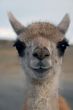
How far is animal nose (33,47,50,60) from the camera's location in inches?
136

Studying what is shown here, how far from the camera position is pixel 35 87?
3.75 m

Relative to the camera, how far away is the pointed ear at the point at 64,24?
12.9 feet

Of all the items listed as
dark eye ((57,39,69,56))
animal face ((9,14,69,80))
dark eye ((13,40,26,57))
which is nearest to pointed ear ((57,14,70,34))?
animal face ((9,14,69,80))

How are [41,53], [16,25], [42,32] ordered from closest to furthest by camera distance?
1. [41,53]
2. [42,32]
3. [16,25]

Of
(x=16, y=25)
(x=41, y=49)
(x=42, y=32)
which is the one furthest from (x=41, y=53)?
(x=16, y=25)

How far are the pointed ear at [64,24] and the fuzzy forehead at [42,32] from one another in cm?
5

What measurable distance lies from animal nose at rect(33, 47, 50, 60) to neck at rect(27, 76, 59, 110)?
0.31 metres

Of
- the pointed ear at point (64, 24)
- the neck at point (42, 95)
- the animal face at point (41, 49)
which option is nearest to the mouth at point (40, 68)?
the animal face at point (41, 49)

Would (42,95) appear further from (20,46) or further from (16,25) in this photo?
(16,25)

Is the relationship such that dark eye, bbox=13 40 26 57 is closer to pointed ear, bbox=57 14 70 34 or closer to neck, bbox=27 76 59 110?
neck, bbox=27 76 59 110

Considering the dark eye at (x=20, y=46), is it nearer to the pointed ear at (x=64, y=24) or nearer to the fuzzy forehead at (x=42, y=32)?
the fuzzy forehead at (x=42, y=32)

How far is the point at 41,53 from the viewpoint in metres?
3.45

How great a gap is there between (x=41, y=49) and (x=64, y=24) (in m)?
0.56

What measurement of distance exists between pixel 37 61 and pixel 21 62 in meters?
0.35
